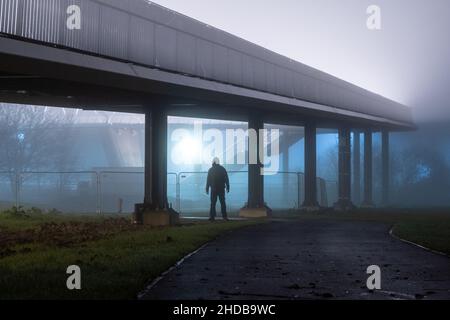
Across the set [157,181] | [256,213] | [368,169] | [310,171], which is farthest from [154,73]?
[368,169]

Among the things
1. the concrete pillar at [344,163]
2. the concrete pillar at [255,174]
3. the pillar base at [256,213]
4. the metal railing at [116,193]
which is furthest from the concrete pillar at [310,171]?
the metal railing at [116,193]

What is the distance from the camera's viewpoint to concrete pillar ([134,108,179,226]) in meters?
25.2

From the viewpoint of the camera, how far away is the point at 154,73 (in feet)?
67.7

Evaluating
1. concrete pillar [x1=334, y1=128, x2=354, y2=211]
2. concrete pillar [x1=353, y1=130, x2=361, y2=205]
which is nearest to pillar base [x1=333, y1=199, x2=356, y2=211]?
concrete pillar [x1=334, y1=128, x2=354, y2=211]

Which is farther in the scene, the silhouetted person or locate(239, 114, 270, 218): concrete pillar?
locate(239, 114, 270, 218): concrete pillar

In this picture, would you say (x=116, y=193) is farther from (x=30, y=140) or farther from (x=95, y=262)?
(x=95, y=262)

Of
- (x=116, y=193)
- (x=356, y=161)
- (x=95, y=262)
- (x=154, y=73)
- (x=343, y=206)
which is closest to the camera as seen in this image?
(x=95, y=262)

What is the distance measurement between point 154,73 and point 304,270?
1009 centimetres

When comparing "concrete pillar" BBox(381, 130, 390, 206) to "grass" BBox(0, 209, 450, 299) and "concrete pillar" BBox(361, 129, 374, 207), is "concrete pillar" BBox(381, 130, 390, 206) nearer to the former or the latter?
"concrete pillar" BBox(361, 129, 374, 207)

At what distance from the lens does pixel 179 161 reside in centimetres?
8719

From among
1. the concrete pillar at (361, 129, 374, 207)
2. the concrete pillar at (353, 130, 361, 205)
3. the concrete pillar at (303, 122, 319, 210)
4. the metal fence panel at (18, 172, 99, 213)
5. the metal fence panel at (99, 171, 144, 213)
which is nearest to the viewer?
the concrete pillar at (303, 122, 319, 210)

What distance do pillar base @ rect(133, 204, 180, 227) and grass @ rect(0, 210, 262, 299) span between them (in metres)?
5.19

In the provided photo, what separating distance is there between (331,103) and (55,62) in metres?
21.7

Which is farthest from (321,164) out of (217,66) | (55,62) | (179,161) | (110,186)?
(55,62)
